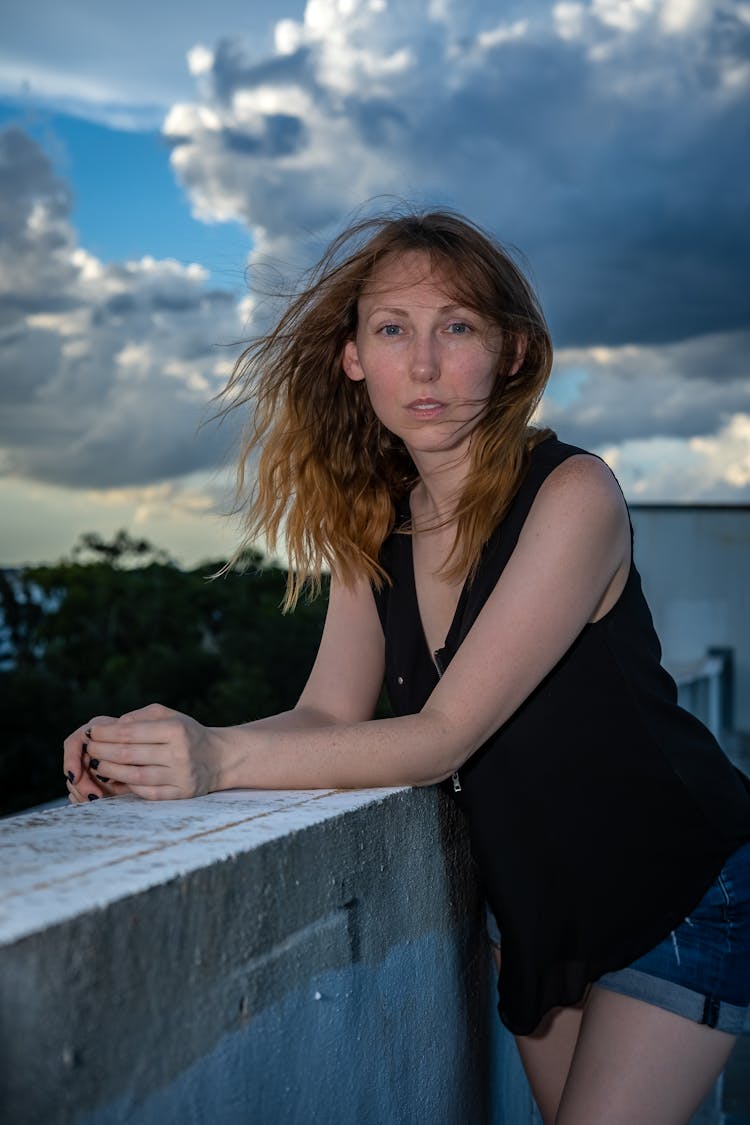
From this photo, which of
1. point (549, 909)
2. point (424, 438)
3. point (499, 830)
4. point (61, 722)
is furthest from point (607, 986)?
point (61, 722)

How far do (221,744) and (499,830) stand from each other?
1.52 feet

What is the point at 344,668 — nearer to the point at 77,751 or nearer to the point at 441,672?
the point at 441,672

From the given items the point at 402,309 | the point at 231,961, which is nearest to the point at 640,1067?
the point at 231,961

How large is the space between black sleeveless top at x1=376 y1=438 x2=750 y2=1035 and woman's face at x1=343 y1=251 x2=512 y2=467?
0.31 metres

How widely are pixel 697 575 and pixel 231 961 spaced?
40.3ft

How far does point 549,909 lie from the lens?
1.80 metres

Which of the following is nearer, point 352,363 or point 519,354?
point 519,354

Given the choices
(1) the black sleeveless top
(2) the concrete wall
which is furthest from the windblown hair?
(2) the concrete wall

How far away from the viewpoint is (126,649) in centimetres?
1964

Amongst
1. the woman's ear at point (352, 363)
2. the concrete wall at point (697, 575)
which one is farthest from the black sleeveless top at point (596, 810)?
the concrete wall at point (697, 575)

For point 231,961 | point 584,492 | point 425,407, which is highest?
point 425,407

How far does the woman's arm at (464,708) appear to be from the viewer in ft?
5.22

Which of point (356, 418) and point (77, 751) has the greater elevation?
point (356, 418)

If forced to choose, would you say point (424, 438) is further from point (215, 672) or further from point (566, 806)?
point (215, 672)
